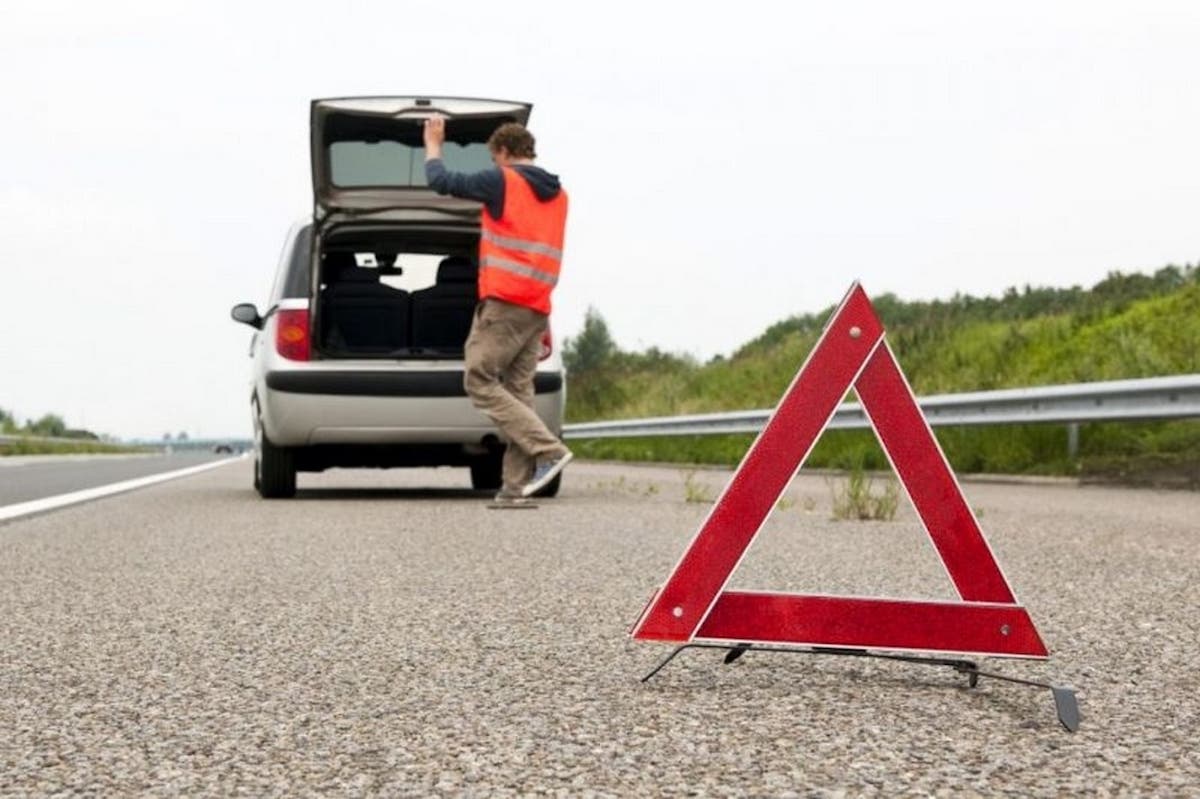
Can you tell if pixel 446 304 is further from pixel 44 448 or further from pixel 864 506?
pixel 44 448

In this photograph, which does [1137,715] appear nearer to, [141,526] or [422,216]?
[141,526]

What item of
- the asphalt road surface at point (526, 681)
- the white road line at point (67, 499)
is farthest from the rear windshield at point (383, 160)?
the asphalt road surface at point (526, 681)

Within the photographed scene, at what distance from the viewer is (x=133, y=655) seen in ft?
13.6

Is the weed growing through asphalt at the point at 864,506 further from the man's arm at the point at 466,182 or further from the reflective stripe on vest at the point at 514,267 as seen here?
the man's arm at the point at 466,182

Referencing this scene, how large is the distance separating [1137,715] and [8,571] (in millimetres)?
4386

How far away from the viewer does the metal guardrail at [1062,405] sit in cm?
1048

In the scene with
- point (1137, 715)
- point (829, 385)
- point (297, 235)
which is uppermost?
point (297, 235)

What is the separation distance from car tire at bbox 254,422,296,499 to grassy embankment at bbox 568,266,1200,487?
3.70m

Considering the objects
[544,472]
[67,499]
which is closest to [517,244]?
[544,472]

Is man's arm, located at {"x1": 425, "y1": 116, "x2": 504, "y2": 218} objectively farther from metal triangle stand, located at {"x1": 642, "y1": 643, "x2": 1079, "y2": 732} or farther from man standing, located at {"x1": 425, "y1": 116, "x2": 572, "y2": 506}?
metal triangle stand, located at {"x1": 642, "y1": 643, "x2": 1079, "y2": 732}

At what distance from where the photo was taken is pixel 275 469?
428 inches

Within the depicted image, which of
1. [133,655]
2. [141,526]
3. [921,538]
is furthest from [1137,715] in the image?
[141,526]

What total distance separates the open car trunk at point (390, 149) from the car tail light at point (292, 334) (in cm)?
63

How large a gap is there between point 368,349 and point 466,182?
6.84ft
